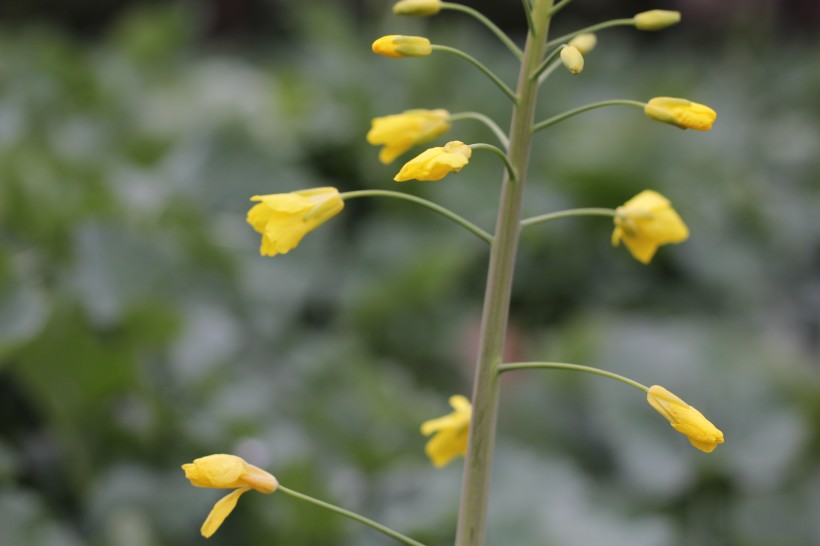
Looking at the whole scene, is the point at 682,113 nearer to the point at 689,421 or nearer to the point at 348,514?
the point at 689,421

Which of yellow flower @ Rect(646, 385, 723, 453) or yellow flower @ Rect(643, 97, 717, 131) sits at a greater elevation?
yellow flower @ Rect(643, 97, 717, 131)

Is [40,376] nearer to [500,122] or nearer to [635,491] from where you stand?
[635,491]

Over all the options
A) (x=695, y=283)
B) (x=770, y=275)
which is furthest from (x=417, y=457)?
(x=770, y=275)

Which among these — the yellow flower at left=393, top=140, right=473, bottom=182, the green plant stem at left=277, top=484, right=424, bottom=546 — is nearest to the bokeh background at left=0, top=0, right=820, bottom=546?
the green plant stem at left=277, top=484, right=424, bottom=546

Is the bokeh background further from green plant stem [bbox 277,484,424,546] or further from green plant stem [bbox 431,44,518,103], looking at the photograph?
green plant stem [bbox 431,44,518,103]

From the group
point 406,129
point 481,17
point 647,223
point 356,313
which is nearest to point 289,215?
point 406,129

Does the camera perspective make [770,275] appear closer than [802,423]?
No

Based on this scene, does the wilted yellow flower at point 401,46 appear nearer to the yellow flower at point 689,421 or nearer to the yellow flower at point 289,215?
the yellow flower at point 289,215
